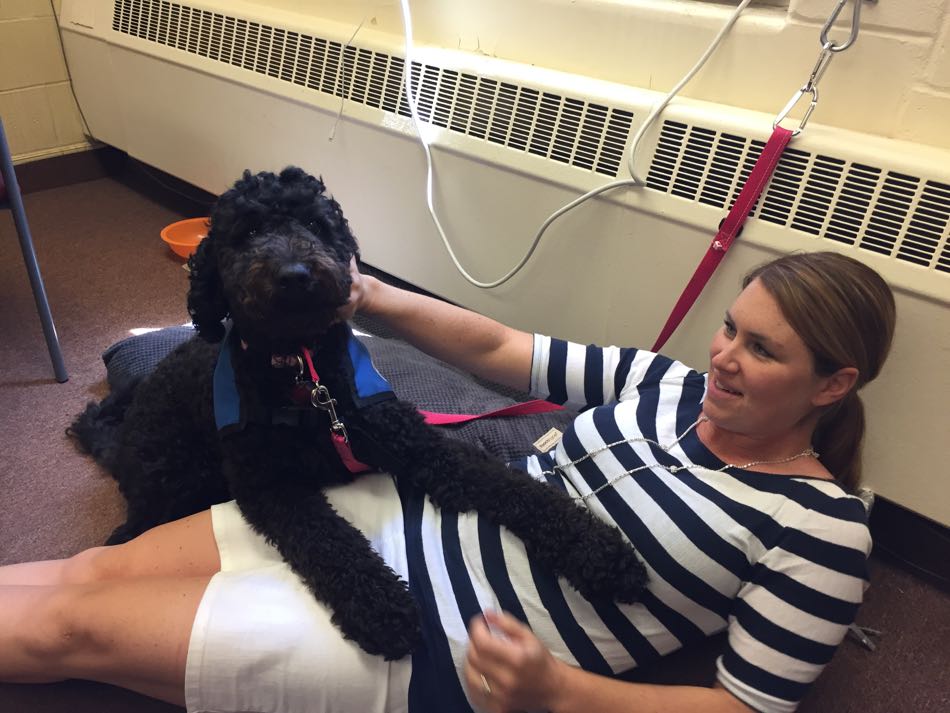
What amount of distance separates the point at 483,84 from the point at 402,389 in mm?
694

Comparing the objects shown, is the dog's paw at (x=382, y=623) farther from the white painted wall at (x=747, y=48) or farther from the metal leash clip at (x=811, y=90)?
the white painted wall at (x=747, y=48)

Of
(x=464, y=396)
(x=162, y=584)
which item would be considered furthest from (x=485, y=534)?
A: (x=464, y=396)

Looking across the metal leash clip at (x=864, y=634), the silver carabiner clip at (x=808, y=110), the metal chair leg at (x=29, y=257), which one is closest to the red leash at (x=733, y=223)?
the silver carabiner clip at (x=808, y=110)

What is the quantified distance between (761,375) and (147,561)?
2.95ft

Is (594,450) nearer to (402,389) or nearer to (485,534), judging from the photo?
(485,534)

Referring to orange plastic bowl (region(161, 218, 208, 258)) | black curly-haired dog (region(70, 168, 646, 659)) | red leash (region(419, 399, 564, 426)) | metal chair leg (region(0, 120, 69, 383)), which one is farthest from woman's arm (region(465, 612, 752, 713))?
orange plastic bowl (region(161, 218, 208, 258))

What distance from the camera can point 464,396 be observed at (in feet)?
5.06

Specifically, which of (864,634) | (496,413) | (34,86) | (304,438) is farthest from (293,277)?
(34,86)

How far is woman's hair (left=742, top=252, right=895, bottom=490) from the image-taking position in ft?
2.77

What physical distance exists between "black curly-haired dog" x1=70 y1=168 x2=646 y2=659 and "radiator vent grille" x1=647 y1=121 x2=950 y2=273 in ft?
2.07

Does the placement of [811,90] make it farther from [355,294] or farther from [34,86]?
[34,86]

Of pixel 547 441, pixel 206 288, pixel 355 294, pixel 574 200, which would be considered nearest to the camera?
pixel 206 288

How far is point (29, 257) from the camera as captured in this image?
1.72 metres

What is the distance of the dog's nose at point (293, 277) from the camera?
2.91 feet
